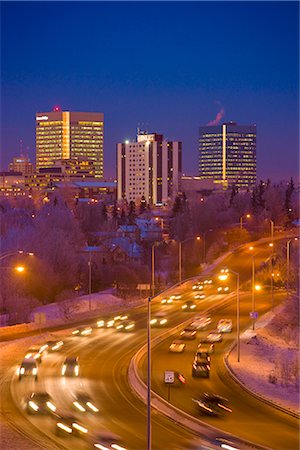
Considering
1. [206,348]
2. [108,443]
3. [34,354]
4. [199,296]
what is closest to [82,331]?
[206,348]

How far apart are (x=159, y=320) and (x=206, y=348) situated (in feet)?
26.1

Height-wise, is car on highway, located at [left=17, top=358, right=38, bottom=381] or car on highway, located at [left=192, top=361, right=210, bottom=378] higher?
car on highway, located at [left=17, top=358, right=38, bottom=381]

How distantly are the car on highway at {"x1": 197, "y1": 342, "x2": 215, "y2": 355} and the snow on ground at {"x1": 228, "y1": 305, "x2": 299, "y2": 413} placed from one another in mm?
767

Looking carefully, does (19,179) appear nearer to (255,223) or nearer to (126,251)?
(255,223)

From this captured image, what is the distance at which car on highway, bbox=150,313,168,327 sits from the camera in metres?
36.4

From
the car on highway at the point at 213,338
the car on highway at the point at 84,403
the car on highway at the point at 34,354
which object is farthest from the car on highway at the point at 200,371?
the car on highway at the point at 213,338

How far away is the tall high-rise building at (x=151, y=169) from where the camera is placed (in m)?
149

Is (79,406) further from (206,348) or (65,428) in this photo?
(206,348)

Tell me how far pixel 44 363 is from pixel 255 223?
5588cm

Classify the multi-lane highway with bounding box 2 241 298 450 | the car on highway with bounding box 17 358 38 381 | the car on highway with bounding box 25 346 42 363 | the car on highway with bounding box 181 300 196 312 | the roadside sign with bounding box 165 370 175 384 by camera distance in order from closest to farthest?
1. the multi-lane highway with bounding box 2 241 298 450
2. the roadside sign with bounding box 165 370 175 384
3. the car on highway with bounding box 17 358 38 381
4. the car on highway with bounding box 25 346 42 363
5. the car on highway with bounding box 181 300 196 312

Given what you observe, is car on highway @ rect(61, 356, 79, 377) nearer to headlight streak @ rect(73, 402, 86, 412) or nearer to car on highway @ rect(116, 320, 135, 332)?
headlight streak @ rect(73, 402, 86, 412)

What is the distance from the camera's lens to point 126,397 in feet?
71.5

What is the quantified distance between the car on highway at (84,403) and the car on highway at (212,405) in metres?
2.67

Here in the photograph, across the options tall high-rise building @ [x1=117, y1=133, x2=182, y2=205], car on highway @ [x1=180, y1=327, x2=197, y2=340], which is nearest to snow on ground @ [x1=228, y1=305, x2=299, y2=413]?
car on highway @ [x1=180, y1=327, x2=197, y2=340]
